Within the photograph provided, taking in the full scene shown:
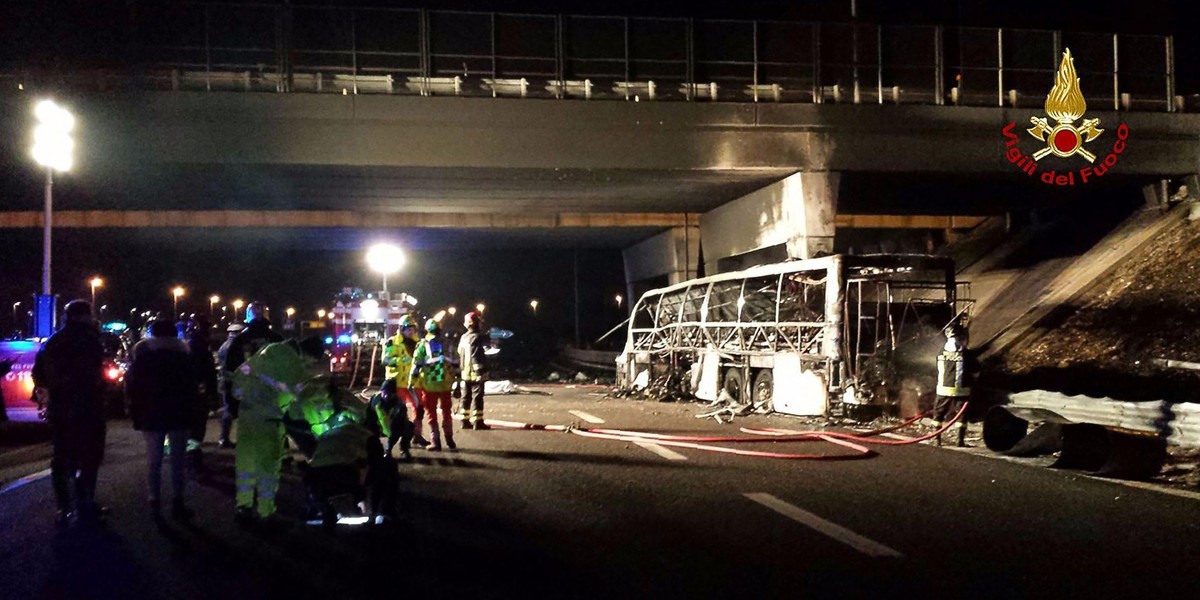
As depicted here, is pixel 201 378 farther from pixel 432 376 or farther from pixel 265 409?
pixel 432 376

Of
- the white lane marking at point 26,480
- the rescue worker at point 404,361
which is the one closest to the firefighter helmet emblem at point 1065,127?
the rescue worker at point 404,361

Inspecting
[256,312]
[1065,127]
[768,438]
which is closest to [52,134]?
[256,312]

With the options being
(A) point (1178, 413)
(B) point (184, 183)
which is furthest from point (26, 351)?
(A) point (1178, 413)

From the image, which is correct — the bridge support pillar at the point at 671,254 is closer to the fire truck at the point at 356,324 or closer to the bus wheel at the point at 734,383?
the fire truck at the point at 356,324

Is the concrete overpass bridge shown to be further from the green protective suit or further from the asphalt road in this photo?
the green protective suit

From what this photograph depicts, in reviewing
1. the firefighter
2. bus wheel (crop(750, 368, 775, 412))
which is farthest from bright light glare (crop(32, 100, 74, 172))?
the firefighter

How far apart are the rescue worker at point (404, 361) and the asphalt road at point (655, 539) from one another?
1.27 metres

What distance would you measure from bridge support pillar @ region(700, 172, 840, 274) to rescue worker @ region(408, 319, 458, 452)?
12107mm

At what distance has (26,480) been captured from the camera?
34.6 ft

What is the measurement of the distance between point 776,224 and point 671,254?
1014 centimetres

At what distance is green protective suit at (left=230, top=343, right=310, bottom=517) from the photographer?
7.25 m

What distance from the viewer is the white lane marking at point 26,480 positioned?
9.98 meters

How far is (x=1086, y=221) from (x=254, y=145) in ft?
82.9

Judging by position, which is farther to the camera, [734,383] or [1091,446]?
[734,383]
